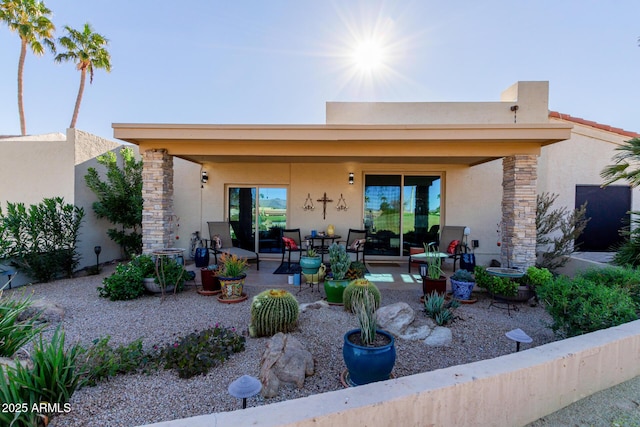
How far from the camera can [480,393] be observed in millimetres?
1737

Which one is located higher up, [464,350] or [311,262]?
[311,262]

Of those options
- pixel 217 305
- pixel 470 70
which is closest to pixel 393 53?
pixel 470 70

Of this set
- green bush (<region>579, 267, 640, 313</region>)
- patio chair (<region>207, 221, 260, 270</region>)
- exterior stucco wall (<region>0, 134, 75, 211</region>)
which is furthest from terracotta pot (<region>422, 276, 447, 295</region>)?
exterior stucco wall (<region>0, 134, 75, 211</region>)

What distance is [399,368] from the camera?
9.05 ft

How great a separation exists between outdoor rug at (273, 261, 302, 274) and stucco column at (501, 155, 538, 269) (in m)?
4.26

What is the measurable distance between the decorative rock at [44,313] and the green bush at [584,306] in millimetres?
5833

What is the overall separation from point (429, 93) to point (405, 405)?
9.39 m

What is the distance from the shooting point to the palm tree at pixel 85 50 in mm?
12375

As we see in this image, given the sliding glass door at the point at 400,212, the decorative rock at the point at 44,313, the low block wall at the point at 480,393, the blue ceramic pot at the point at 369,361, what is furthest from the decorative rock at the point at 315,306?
the sliding glass door at the point at 400,212

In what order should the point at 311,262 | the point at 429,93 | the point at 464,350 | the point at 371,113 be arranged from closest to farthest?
the point at 464,350 → the point at 311,262 → the point at 371,113 → the point at 429,93

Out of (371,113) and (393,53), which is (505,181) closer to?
(371,113)

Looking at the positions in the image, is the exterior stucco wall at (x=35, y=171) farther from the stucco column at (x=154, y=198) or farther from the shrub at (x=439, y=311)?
the shrub at (x=439, y=311)

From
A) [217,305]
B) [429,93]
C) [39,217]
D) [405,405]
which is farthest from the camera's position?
[429,93]

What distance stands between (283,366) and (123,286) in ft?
11.6
